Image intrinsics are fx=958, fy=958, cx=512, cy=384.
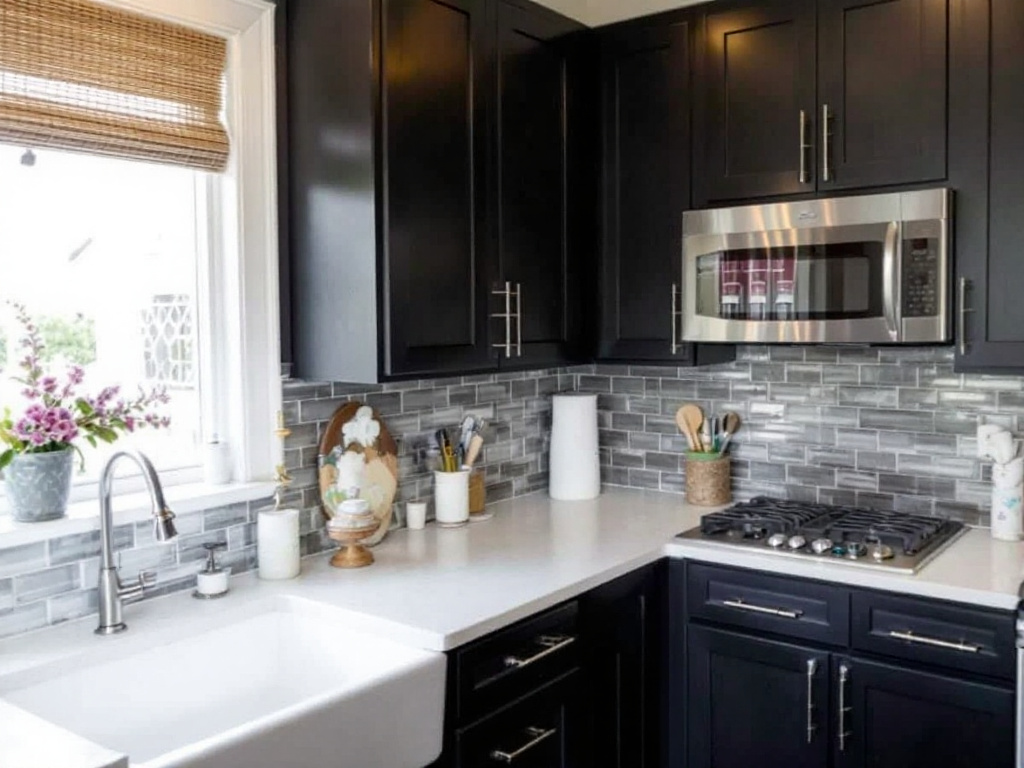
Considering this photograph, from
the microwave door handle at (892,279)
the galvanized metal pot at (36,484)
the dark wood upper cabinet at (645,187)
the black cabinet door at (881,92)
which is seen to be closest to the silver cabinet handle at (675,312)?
the dark wood upper cabinet at (645,187)

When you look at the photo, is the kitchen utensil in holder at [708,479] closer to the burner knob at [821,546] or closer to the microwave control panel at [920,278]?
the burner knob at [821,546]

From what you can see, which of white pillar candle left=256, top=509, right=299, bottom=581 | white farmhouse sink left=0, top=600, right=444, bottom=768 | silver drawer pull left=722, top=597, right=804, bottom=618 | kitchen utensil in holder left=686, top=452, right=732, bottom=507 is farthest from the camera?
kitchen utensil in holder left=686, top=452, right=732, bottom=507

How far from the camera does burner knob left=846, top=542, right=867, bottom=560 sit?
2281 mm

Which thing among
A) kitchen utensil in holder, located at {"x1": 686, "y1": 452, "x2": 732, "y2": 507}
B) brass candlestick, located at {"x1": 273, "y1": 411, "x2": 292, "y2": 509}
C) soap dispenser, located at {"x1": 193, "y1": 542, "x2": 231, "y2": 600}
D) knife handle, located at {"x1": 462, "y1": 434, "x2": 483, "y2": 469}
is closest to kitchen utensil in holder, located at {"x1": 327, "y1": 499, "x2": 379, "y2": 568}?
brass candlestick, located at {"x1": 273, "y1": 411, "x2": 292, "y2": 509}

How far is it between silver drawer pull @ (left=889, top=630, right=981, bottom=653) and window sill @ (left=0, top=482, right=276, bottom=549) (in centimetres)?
148

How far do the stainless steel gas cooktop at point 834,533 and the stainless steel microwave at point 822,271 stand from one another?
48cm

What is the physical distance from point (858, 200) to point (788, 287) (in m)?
0.28

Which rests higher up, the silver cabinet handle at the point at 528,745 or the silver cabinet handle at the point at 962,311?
the silver cabinet handle at the point at 962,311

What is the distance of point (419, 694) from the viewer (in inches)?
69.4

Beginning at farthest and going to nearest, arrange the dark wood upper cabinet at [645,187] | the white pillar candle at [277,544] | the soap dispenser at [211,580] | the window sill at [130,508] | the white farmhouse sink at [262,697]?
1. the dark wood upper cabinet at [645,187]
2. the white pillar candle at [277,544]
3. the soap dispenser at [211,580]
4. the window sill at [130,508]
5. the white farmhouse sink at [262,697]

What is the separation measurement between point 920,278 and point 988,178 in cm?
28

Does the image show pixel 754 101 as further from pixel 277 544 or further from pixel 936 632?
pixel 277 544

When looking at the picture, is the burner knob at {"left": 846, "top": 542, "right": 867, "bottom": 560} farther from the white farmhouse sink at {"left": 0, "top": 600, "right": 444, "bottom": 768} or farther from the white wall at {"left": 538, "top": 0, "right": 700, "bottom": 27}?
the white wall at {"left": 538, "top": 0, "right": 700, "bottom": 27}

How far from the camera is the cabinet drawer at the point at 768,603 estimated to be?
2.23 metres
